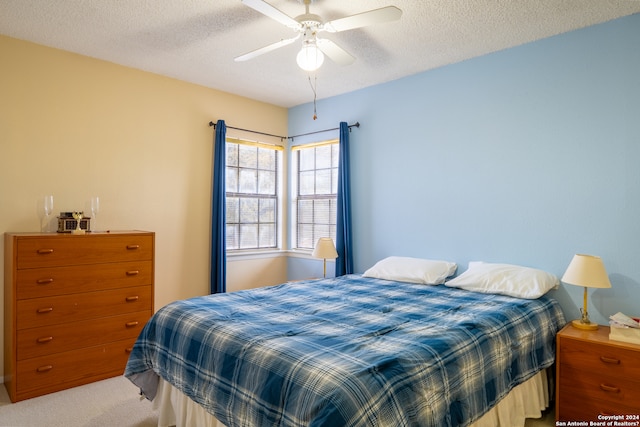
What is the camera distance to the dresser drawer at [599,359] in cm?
215

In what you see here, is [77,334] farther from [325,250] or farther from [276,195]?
[276,195]

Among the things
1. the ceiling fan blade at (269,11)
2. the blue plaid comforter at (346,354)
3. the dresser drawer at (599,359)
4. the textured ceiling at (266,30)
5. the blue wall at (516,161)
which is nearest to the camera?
the blue plaid comforter at (346,354)

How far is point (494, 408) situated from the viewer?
2072mm

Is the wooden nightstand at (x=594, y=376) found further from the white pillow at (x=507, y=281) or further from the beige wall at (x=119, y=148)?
the beige wall at (x=119, y=148)

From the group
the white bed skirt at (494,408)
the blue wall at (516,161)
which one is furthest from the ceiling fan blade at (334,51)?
the white bed skirt at (494,408)

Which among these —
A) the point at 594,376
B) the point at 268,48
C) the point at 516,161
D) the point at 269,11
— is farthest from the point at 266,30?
the point at 594,376

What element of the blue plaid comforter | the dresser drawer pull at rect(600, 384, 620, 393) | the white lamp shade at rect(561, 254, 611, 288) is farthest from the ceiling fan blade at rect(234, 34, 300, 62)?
the dresser drawer pull at rect(600, 384, 620, 393)

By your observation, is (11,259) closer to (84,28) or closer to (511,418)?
(84,28)

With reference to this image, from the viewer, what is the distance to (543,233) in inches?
117

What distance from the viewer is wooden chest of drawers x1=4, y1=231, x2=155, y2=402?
8.83ft

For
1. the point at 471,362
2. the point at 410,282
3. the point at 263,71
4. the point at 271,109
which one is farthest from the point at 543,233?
the point at 271,109

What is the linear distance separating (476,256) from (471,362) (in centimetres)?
166

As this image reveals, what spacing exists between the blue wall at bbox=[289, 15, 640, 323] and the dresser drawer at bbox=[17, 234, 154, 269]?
218 cm

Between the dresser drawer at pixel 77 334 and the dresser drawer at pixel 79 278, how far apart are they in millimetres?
253
